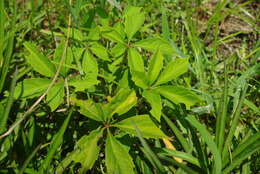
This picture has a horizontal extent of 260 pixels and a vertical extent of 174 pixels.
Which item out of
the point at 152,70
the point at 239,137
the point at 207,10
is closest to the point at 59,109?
the point at 152,70

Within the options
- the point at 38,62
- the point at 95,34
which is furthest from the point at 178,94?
the point at 38,62

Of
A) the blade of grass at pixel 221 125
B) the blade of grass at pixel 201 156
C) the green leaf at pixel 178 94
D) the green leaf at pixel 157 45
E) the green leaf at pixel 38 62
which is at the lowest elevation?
the blade of grass at pixel 201 156

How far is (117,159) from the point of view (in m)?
1.10

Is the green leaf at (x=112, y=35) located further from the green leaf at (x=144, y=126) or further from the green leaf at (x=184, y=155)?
the green leaf at (x=184, y=155)

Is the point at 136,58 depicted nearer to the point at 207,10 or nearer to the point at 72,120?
the point at 72,120

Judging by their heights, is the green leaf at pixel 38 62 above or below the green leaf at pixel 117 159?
above

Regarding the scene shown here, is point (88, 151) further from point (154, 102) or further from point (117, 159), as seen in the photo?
point (154, 102)

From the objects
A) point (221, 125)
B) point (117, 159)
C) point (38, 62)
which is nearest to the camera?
point (117, 159)

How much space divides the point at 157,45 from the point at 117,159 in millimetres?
503

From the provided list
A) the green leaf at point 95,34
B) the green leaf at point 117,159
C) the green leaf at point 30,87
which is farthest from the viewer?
the green leaf at point 95,34

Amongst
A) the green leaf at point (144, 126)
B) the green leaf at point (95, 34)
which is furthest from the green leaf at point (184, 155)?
the green leaf at point (95, 34)

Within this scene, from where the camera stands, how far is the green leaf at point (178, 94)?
1148 mm

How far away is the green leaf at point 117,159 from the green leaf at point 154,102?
18 cm

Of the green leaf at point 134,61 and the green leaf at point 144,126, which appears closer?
the green leaf at point 144,126
